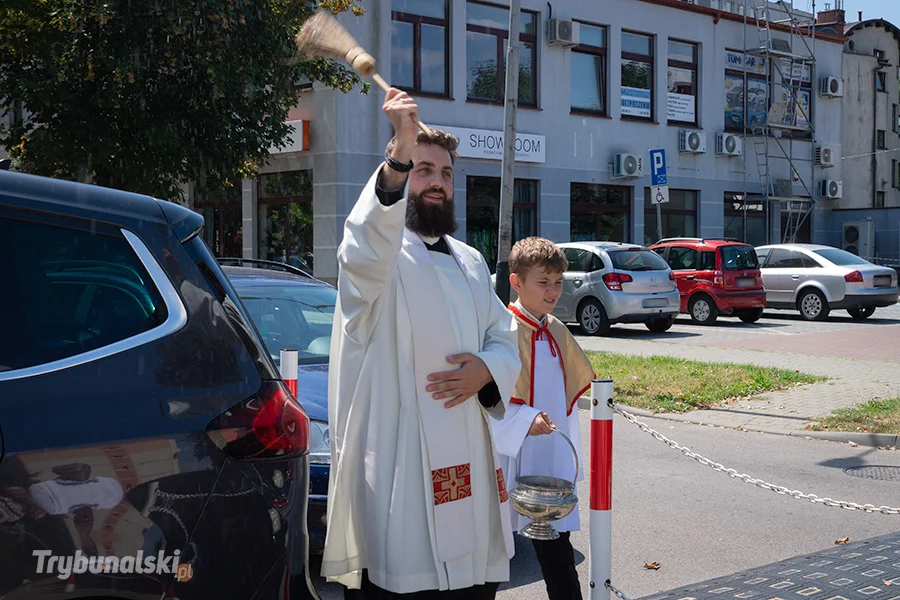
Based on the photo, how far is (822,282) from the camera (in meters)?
21.1

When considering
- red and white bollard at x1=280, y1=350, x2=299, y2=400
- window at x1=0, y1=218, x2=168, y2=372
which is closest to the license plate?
red and white bollard at x1=280, y1=350, x2=299, y2=400

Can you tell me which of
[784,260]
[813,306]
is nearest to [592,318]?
[813,306]

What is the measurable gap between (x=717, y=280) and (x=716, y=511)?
1436 cm

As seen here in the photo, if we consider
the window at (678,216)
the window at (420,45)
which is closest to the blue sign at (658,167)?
the window at (420,45)

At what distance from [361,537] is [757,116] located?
99.8 ft

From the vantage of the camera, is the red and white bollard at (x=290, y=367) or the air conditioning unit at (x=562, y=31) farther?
the air conditioning unit at (x=562, y=31)

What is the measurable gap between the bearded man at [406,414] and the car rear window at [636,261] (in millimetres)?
15582

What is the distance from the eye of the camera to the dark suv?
2367mm

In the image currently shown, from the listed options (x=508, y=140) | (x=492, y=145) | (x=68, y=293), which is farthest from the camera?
(x=492, y=145)

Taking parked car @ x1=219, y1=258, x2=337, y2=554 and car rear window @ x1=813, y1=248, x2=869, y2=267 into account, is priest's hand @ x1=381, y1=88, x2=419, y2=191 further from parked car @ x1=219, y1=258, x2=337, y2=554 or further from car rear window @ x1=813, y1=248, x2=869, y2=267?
car rear window @ x1=813, y1=248, x2=869, y2=267

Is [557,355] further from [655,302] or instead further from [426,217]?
[655,302]

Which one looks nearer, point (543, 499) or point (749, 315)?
point (543, 499)

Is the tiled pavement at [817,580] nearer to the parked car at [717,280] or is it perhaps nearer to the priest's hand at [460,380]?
the priest's hand at [460,380]

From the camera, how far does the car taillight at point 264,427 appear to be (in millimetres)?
2631
